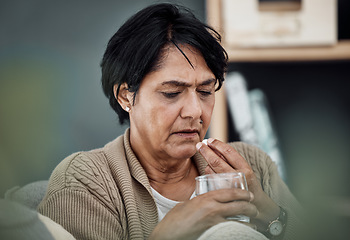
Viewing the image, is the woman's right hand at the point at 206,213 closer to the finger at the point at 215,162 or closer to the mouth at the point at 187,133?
the finger at the point at 215,162

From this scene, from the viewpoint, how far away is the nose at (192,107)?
1371 millimetres

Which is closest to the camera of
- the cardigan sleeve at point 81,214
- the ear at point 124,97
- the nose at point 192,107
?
the cardigan sleeve at point 81,214

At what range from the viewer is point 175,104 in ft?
4.55

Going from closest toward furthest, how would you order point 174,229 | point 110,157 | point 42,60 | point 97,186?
1. point 174,229
2. point 97,186
3. point 110,157
4. point 42,60

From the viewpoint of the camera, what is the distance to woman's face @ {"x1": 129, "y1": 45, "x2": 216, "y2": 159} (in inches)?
54.5

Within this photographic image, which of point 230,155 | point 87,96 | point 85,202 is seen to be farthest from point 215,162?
point 87,96

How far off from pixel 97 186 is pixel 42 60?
149cm

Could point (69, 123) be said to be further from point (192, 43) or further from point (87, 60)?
point (192, 43)

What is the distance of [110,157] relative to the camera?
4.78 feet

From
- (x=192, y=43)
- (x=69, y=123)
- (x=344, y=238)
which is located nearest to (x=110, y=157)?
(x=192, y=43)

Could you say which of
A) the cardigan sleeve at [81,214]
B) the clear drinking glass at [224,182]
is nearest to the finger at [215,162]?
the clear drinking glass at [224,182]

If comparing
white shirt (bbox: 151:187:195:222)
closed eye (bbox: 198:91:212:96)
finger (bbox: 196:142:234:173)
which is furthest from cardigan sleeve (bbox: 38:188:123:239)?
closed eye (bbox: 198:91:212:96)

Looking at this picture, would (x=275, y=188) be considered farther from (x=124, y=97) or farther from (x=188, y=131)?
(x=124, y=97)

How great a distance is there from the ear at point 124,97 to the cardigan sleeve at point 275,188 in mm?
499
